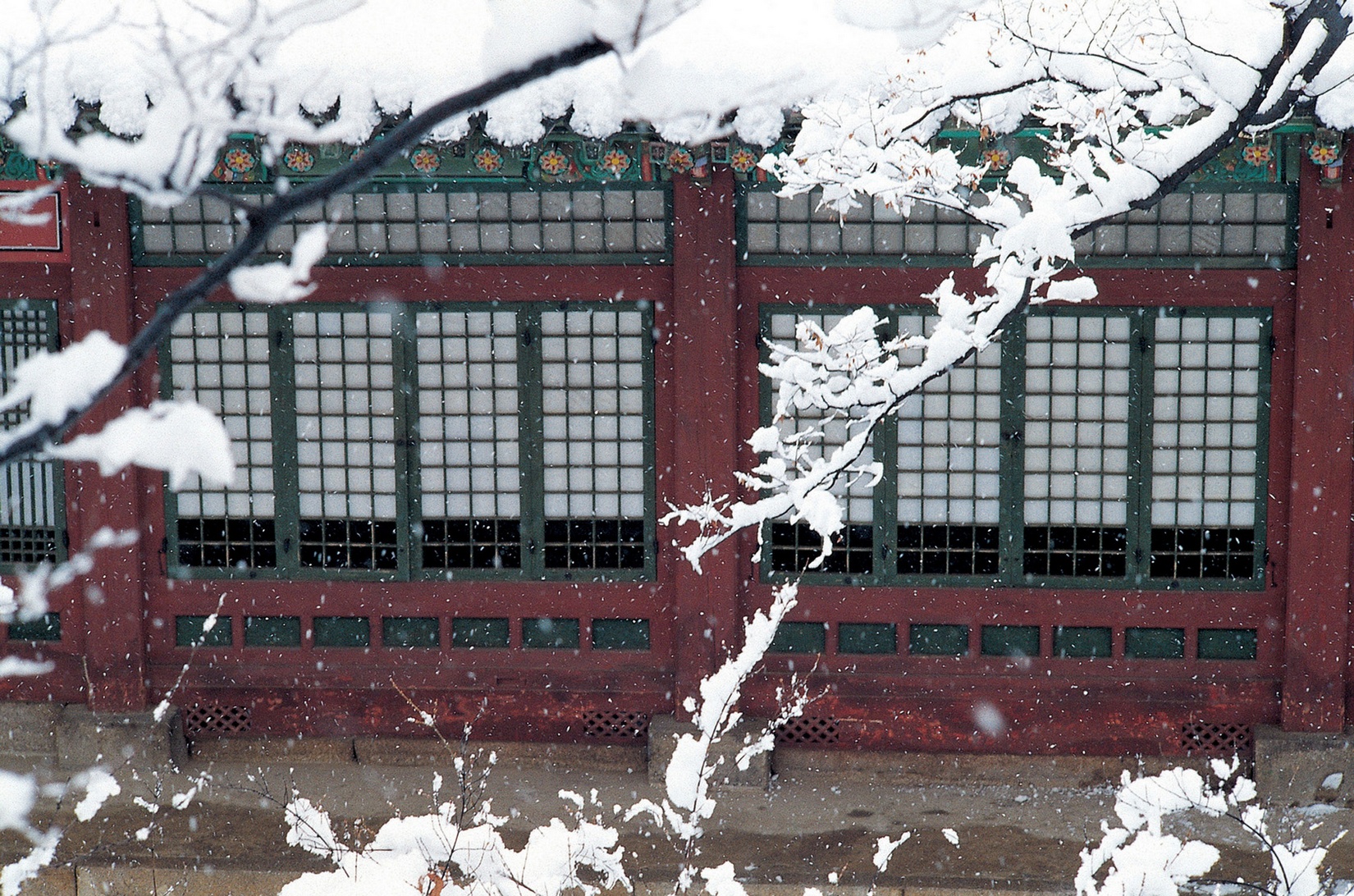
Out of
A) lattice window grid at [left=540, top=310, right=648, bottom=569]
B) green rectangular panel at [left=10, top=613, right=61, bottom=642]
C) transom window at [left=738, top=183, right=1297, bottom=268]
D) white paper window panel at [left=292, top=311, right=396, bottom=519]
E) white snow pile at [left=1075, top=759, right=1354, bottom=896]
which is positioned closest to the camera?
white snow pile at [left=1075, top=759, right=1354, bottom=896]

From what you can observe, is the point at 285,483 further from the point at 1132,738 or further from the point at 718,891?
the point at 1132,738

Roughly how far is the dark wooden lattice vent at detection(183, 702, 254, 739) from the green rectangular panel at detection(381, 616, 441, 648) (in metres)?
1.26

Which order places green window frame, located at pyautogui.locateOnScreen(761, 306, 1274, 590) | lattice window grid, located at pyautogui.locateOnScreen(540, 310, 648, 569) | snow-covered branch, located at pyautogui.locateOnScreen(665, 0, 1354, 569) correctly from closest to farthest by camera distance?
snow-covered branch, located at pyautogui.locateOnScreen(665, 0, 1354, 569)
green window frame, located at pyautogui.locateOnScreen(761, 306, 1274, 590)
lattice window grid, located at pyautogui.locateOnScreen(540, 310, 648, 569)

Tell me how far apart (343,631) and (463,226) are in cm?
332

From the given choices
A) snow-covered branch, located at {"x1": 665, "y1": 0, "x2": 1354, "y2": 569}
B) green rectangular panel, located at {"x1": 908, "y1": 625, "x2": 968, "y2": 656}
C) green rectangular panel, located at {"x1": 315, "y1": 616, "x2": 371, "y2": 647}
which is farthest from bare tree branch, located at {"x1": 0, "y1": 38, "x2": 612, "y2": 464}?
green rectangular panel, located at {"x1": 908, "y1": 625, "x2": 968, "y2": 656}

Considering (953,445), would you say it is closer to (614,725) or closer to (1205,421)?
(1205,421)

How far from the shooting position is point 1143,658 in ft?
31.1

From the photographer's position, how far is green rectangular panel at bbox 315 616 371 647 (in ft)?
32.7

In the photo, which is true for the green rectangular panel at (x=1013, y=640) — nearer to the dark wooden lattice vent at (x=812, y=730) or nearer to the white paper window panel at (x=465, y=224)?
the dark wooden lattice vent at (x=812, y=730)

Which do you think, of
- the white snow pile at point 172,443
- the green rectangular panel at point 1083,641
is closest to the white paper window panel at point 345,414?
the green rectangular panel at point 1083,641

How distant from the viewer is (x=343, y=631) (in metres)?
9.98

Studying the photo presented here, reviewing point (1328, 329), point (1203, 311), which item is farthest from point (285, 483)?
point (1328, 329)

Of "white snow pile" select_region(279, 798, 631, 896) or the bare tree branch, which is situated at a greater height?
the bare tree branch

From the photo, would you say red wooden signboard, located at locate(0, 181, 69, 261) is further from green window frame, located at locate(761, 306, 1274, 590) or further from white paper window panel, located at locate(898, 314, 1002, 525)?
white paper window panel, located at locate(898, 314, 1002, 525)
